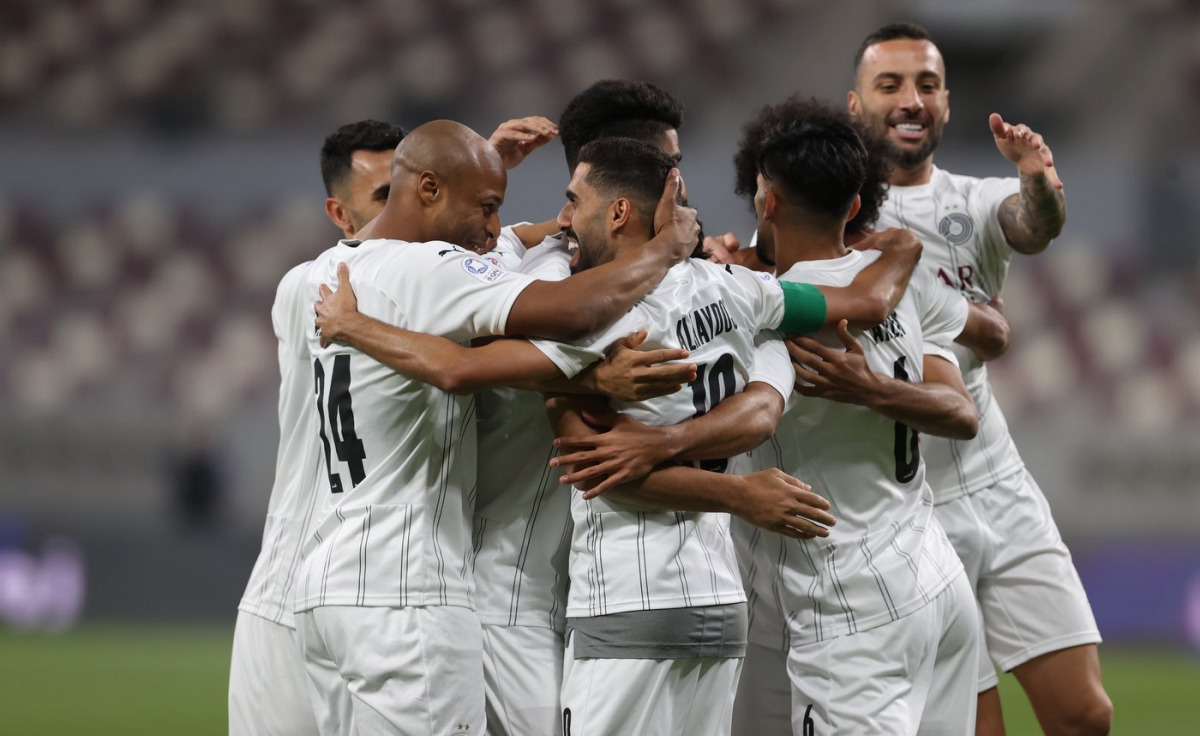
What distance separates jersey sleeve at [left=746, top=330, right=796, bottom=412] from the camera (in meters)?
3.72

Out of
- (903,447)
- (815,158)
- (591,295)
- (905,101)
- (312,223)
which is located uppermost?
(312,223)

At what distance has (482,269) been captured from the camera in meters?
3.49

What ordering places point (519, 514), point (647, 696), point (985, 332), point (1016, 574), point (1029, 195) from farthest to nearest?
point (1016, 574) → point (1029, 195) → point (985, 332) → point (519, 514) → point (647, 696)

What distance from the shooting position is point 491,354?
135 inches

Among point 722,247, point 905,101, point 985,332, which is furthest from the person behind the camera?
point 905,101

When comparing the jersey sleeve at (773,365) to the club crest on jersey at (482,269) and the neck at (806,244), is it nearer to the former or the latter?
the neck at (806,244)

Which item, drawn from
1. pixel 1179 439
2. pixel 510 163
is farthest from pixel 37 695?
pixel 1179 439

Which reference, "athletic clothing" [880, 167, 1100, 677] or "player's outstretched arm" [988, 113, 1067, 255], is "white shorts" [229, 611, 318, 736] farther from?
"player's outstretched arm" [988, 113, 1067, 255]

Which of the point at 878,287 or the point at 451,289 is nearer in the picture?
the point at 451,289

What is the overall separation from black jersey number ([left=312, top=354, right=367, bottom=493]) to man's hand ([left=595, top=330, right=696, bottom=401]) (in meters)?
0.67

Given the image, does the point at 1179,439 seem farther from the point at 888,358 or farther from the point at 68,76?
the point at 68,76

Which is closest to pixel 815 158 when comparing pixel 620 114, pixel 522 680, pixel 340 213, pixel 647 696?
pixel 620 114

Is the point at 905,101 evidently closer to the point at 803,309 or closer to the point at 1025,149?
the point at 1025,149

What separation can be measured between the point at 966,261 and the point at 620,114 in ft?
5.49
